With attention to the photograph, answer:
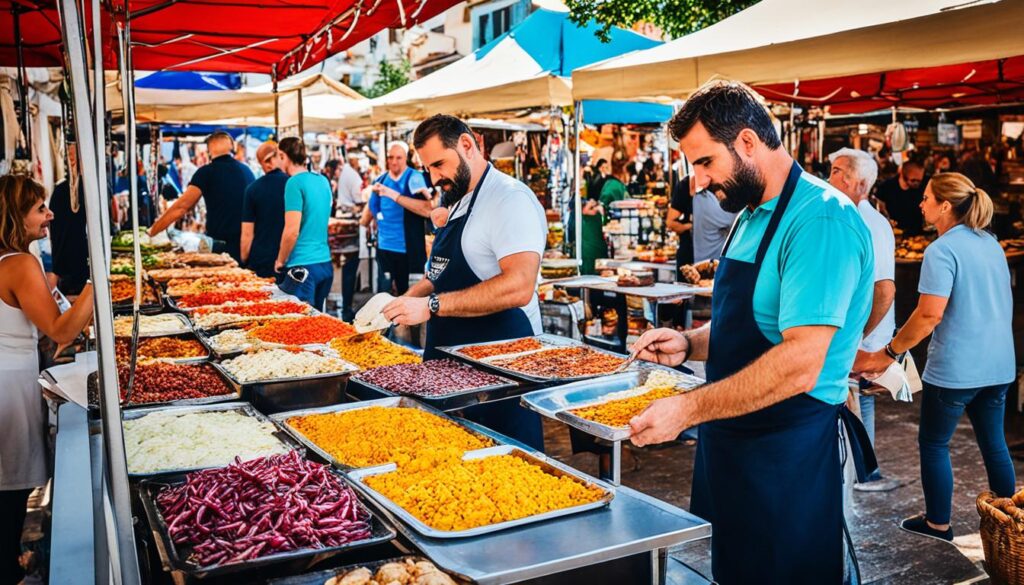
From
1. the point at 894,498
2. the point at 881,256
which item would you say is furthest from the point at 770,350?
the point at 894,498

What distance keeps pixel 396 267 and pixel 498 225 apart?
276 inches

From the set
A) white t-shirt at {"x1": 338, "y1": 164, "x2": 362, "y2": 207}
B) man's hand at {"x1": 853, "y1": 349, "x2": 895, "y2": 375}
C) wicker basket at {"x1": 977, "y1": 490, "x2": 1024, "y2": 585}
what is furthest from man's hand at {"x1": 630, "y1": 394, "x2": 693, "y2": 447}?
white t-shirt at {"x1": 338, "y1": 164, "x2": 362, "y2": 207}

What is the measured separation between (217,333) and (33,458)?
52.4 inches

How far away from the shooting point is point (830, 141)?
18453 millimetres

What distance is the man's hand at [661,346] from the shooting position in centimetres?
281

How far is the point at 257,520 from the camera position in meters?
2.08

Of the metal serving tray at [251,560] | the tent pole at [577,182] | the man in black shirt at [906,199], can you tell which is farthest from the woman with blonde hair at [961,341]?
the man in black shirt at [906,199]

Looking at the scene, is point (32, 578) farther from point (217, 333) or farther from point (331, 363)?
point (331, 363)

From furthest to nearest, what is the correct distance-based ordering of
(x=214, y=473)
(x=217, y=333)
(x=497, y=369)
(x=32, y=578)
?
(x=217, y=333) < (x=32, y=578) < (x=497, y=369) < (x=214, y=473)

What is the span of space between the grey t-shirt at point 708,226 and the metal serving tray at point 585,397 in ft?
16.5

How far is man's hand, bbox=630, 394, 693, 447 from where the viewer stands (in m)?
2.17

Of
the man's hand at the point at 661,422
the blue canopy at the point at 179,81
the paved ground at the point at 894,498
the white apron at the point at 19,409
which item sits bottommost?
the paved ground at the point at 894,498

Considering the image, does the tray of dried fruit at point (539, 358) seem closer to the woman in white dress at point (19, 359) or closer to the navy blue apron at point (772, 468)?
the navy blue apron at point (772, 468)

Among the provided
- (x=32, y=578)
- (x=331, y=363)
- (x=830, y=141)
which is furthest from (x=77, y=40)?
(x=830, y=141)
